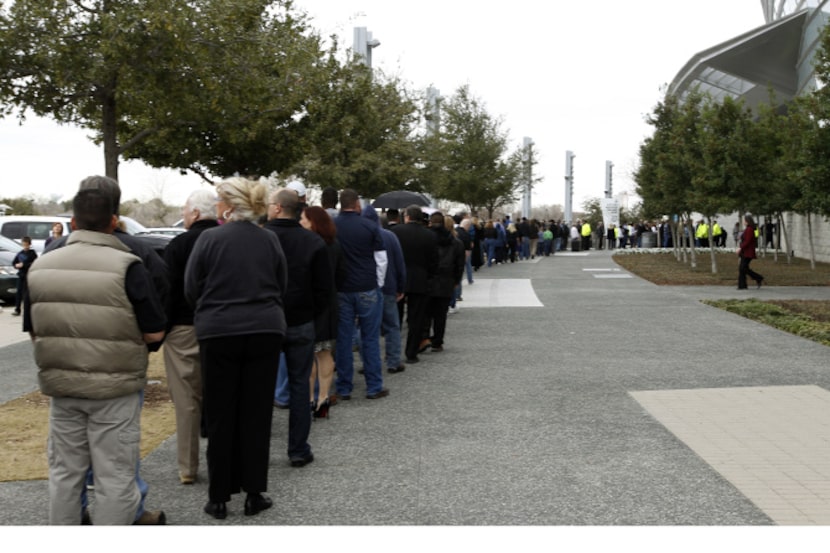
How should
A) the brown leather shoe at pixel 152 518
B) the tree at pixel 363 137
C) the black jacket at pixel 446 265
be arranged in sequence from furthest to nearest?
1. the tree at pixel 363 137
2. the black jacket at pixel 446 265
3. the brown leather shoe at pixel 152 518

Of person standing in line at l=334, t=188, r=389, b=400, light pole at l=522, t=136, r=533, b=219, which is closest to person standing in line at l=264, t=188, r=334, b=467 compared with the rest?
person standing in line at l=334, t=188, r=389, b=400

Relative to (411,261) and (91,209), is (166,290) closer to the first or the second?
(91,209)

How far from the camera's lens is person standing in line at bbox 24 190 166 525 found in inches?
178

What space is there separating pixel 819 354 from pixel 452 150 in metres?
39.5

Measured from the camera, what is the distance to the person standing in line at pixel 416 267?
36.5ft

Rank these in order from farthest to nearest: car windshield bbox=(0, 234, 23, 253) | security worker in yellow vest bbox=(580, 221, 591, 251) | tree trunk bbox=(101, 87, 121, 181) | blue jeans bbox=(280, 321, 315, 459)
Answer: security worker in yellow vest bbox=(580, 221, 591, 251) → car windshield bbox=(0, 234, 23, 253) → tree trunk bbox=(101, 87, 121, 181) → blue jeans bbox=(280, 321, 315, 459)

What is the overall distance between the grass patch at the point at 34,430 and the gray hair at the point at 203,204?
1.83 m

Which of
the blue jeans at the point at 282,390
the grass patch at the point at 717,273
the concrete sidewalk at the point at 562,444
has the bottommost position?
the concrete sidewalk at the point at 562,444

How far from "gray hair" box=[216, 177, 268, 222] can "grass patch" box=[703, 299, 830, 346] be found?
377 inches

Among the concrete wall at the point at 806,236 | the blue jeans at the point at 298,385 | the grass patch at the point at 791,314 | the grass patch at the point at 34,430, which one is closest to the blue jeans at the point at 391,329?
the grass patch at the point at 34,430

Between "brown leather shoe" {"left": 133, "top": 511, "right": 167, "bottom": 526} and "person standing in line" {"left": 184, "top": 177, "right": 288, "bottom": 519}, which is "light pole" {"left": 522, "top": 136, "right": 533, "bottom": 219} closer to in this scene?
"person standing in line" {"left": 184, "top": 177, "right": 288, "bottom": 519}

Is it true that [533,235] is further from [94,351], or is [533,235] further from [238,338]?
[94,351]

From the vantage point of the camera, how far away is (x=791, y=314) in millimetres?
16594

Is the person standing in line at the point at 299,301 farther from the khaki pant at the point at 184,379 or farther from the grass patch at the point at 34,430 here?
the grass patch at the point at 34,430
